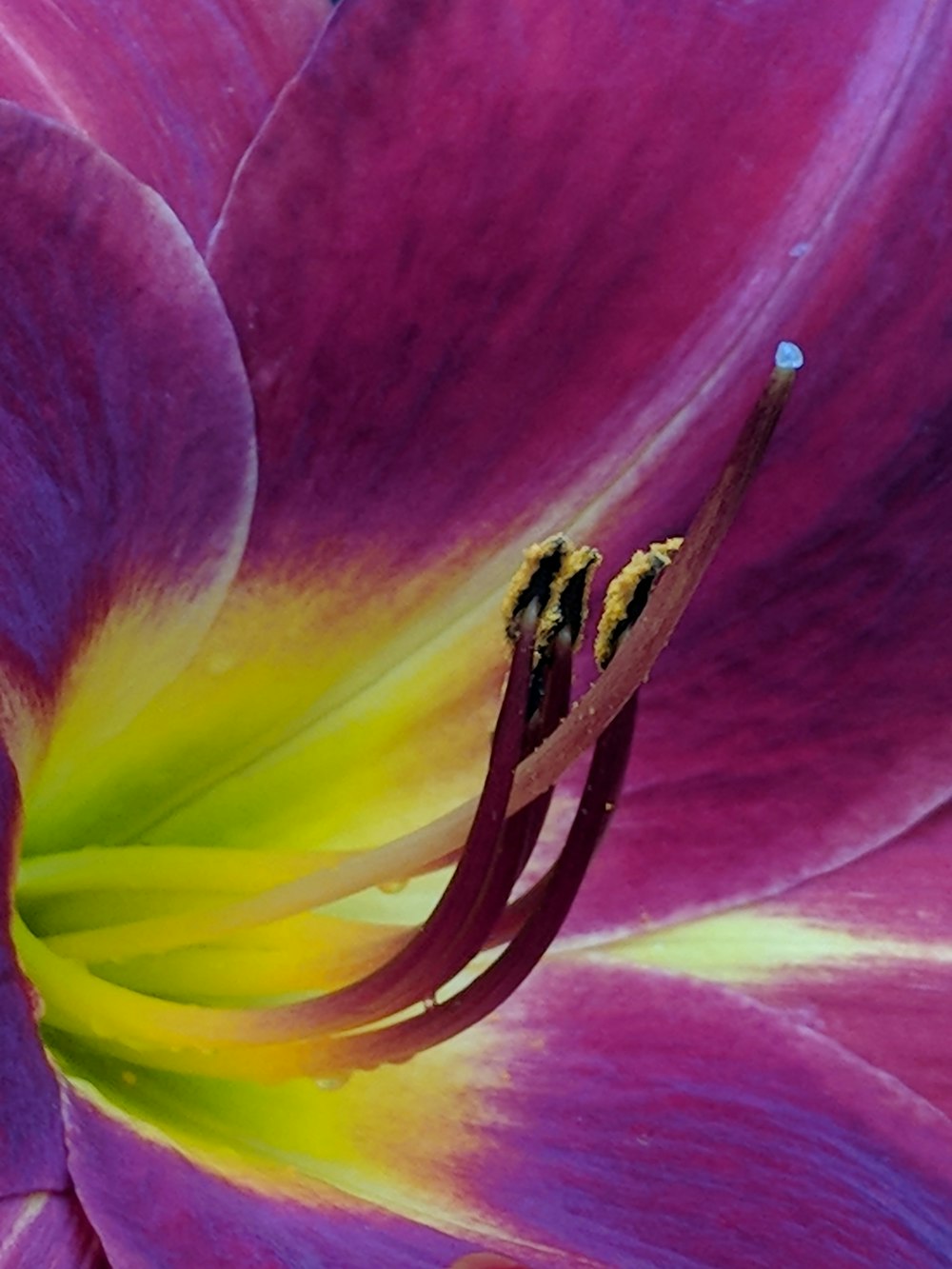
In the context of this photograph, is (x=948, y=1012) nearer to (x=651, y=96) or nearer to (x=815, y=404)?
(x=815, y=404)

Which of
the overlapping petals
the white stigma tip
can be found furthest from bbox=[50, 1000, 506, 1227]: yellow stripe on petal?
the white stigma tip

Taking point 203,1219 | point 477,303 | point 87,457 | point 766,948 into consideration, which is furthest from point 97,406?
point 766,948

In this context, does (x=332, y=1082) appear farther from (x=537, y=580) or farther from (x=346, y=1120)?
(x=537, y=580)

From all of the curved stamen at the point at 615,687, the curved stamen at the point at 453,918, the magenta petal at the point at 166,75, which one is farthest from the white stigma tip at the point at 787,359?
the magenta petal at the point at 166,75

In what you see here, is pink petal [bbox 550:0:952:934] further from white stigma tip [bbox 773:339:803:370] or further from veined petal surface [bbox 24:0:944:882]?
white stigma tip [bbox 773:339:803:370]

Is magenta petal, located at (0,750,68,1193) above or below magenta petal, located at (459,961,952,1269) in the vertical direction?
below

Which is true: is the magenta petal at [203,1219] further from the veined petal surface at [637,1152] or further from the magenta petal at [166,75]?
the magenta petal at [166,75]
